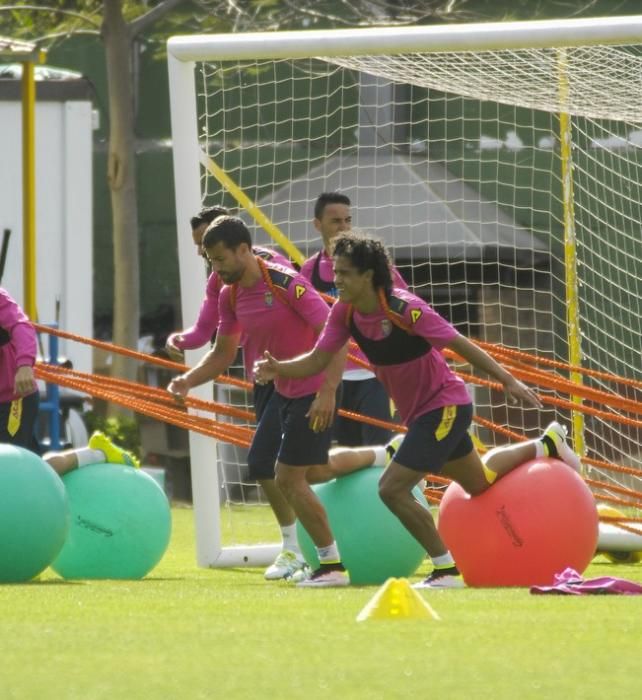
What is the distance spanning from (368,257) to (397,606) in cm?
209

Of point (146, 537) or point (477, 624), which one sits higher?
point (477, 624)

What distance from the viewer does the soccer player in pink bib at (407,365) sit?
351 inches

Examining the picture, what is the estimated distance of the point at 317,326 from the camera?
978 centimetres

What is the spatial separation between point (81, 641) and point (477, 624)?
1531mm

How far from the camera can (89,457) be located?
10719 millimetres

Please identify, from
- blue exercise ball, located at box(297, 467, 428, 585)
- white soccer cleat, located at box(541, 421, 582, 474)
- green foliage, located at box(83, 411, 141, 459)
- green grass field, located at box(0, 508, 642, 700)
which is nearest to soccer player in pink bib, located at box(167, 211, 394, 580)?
blue exercise ball, located at box(297, 467, 428, 585)

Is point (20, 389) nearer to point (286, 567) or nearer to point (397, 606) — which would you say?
point (286, 567)

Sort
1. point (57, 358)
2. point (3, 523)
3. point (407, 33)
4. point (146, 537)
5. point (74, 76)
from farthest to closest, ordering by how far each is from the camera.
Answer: point (74, 76) < point (57, 358) < point (407, 33) < point (146, 537) < point (3, 523)

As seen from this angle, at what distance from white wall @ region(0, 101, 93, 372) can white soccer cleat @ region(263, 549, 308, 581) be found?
821cm

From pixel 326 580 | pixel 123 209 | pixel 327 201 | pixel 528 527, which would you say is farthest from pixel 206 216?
pixel 123 209

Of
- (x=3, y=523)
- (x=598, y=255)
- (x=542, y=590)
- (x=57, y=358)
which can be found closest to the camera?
(x=542, y=590)

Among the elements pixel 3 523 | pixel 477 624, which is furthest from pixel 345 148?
pixel 477 624

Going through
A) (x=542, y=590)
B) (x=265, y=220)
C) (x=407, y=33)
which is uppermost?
(x=407, y=33)

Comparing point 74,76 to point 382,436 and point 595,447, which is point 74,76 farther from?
point 382,436
